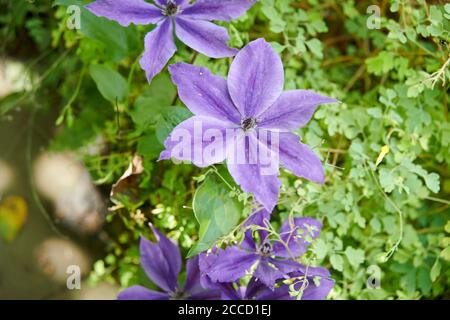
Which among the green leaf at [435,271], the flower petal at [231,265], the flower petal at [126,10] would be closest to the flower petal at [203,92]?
the flower petal at [126,10]

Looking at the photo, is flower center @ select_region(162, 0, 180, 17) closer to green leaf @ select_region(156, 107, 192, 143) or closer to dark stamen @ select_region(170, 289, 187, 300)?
green leaf @ select_region(156, 107, 192, 143)

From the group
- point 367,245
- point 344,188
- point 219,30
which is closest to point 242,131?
point 219,30

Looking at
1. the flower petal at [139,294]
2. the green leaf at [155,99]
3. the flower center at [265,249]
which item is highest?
the green leaf at [155,99]

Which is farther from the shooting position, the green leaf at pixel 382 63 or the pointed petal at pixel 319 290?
the green leaf at pixel 382 63

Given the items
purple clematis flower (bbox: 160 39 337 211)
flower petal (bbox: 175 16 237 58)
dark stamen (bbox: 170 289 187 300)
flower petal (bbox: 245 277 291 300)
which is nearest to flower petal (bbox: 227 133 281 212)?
purple clematis flower (bbox: 160 39 337 211)

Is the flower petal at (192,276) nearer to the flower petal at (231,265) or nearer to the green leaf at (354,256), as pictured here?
the flower petal at (231,265)
